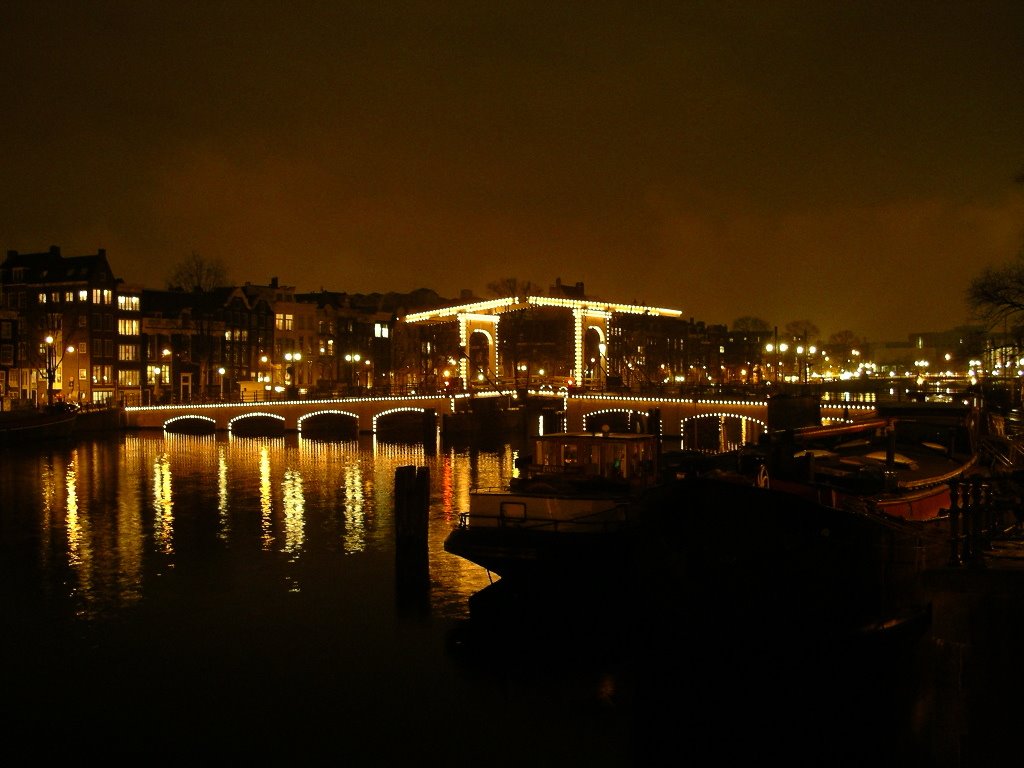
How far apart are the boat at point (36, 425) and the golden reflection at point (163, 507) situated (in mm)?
13345

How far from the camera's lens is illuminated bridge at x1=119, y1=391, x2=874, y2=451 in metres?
64.1

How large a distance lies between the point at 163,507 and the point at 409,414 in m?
41.2

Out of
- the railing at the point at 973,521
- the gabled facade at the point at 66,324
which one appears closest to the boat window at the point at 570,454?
the railing at the point at 973,521

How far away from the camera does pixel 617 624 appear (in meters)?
18.5

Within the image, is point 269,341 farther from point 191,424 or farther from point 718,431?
point 718,431

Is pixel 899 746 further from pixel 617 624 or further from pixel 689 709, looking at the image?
pixel 617 624

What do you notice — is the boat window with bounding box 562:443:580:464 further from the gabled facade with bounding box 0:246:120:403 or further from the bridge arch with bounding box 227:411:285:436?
the gabled facade with bounding box 0:246:120:403

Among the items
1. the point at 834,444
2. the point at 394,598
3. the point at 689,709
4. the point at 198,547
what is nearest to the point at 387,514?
the point at 198,547

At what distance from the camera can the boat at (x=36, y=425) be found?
60.1m

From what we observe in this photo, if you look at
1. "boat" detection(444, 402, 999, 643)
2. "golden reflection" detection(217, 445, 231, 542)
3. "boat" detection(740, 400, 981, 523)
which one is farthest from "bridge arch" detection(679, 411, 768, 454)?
"boat" detection(444, 402, 999, 643)

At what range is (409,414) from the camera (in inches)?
3029

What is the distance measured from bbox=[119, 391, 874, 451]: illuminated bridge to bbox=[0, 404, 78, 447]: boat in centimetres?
832

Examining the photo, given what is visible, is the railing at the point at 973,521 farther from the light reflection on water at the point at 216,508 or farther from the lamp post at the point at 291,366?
the lamp post at the point at 291,366

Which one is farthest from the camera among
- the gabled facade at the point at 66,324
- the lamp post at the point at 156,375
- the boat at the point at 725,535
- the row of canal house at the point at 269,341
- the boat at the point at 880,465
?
the lamp post at the point at 156,375
